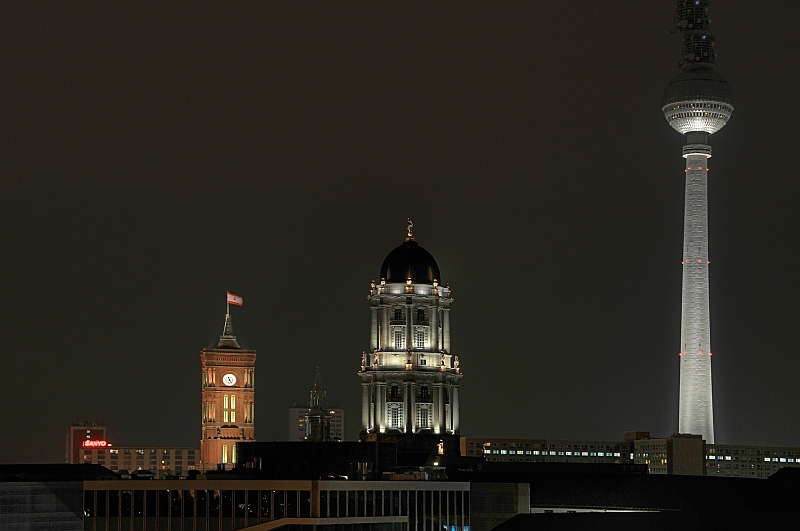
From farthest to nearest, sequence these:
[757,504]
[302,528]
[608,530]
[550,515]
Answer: [757,504] < [302,528] < [550,515] < [608,530]

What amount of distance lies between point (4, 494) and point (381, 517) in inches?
1305

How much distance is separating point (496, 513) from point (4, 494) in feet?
155

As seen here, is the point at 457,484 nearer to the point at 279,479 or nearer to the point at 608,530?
the point at 279,479

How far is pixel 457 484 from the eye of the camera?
195375 mm

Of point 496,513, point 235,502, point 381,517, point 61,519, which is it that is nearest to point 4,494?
point 61,519

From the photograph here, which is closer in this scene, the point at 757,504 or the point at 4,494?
the point at 4,494

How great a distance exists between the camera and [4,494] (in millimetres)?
178500

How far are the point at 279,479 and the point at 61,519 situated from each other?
1936cm

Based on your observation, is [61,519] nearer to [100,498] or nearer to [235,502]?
[100,498]

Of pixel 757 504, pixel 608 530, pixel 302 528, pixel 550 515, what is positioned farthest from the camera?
pixel 757 504

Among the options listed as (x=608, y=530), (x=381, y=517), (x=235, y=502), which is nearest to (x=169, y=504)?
(x=235, y=502)

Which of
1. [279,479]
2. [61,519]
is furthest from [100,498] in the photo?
[279,479]

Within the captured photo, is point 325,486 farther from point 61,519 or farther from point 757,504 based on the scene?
point 757,504

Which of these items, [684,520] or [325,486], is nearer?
[684,520]
